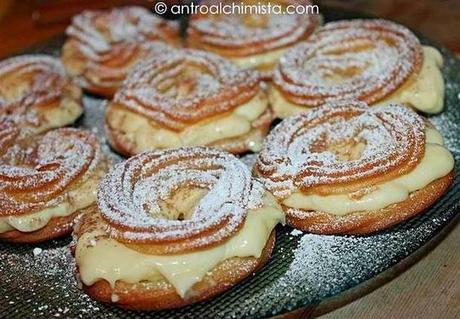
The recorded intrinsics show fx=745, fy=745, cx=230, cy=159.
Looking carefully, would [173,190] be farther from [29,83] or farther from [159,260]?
[29,83]

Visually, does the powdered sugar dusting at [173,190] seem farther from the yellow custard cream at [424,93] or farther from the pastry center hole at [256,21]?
the pastry center hole at [256,21]

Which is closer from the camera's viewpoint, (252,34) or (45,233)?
(45,233)

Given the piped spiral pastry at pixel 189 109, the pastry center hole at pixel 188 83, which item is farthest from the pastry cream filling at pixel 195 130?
the pastry center hole at pixel 188 83

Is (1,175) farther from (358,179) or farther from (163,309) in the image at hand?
(358,179)

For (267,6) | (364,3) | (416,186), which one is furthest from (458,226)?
(364,3)

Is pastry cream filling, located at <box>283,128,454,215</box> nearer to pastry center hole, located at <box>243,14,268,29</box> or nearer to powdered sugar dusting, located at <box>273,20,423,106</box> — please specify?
powdered sugar dusting, located at <box>273,20,423,106</box>

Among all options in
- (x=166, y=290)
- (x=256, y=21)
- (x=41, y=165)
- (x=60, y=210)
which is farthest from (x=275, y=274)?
(x=256, y=21)
